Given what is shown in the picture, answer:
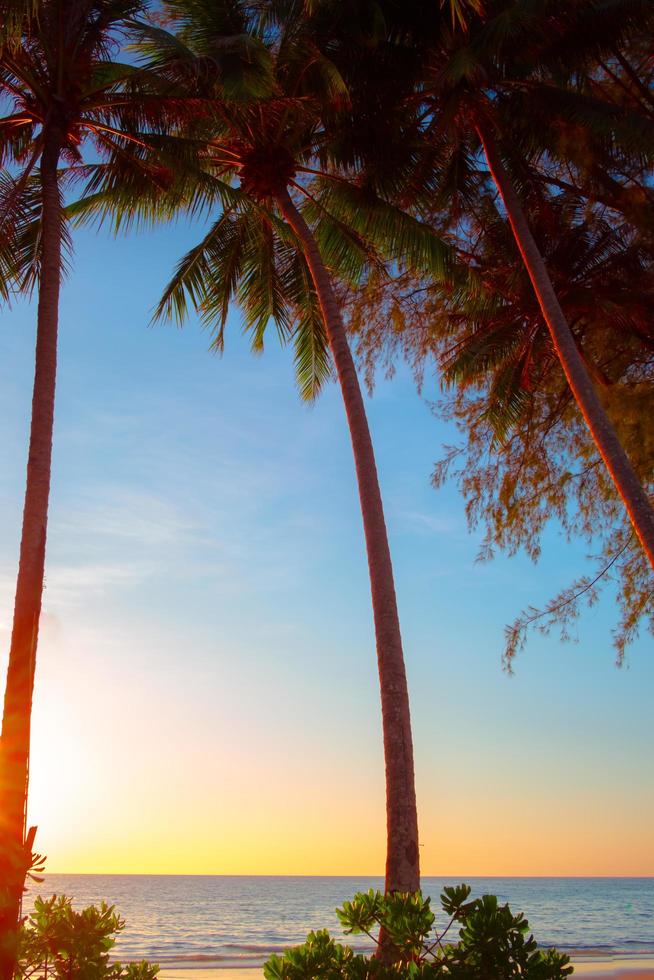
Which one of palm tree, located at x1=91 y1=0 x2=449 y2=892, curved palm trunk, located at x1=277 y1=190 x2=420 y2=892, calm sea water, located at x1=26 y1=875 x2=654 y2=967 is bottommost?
calm sea water, located at x1=26 y1=875 x2=654 y2=967

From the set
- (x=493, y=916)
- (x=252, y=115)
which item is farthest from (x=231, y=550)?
(x=493, y=916)

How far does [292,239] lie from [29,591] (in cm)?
764

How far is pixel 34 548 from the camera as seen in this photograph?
834cm

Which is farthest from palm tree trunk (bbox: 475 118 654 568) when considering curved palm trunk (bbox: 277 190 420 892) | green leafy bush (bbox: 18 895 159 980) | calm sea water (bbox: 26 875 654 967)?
calm sea water (bbox: 26 875 654 967)

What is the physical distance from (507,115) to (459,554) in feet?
25.4

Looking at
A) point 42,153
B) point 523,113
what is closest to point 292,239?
point 523,113

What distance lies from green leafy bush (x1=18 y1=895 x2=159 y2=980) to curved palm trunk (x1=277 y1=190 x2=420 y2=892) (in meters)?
2.82

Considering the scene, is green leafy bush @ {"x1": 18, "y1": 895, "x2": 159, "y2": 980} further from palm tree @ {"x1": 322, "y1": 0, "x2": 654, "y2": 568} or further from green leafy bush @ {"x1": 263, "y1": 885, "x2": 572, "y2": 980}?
palm tree @ {"x1": 322, "y1": 0, "x2": 654, "y2": 568}

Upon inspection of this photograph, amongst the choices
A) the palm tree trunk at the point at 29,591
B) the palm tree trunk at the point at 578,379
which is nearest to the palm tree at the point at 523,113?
the palm tree trunk at the point at 578,379

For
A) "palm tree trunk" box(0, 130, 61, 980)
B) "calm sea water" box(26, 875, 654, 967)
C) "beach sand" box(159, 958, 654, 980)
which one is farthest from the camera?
"calm sea water" box(26, 875, 654, 967)

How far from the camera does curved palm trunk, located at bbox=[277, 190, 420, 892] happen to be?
8.15 m

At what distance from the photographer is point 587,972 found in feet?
66.1

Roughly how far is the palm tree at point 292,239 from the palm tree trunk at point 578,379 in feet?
4.20

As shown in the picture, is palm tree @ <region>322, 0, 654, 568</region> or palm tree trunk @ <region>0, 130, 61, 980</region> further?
palm tree @ <region>322, 0, 654, 568</region>
